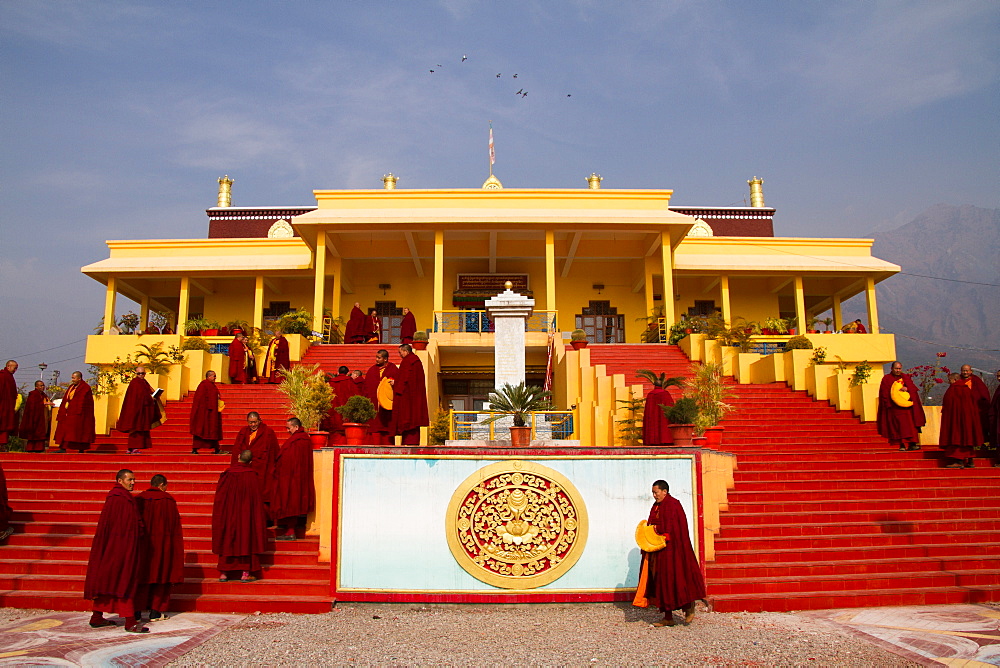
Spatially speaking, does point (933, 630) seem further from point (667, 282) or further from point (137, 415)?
point (667, 282)

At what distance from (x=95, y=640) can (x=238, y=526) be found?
4.96ft

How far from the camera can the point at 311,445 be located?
7617 millimetres

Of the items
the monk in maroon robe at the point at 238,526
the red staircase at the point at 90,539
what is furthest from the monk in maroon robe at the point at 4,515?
the monk in maroon robe at the point at 238,526

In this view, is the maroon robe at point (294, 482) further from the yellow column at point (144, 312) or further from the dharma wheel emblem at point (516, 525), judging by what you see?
the yellow column at point (144, 312)

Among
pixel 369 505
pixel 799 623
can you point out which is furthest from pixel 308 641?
pixel 799 623

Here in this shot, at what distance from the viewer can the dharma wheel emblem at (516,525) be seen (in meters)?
6.76

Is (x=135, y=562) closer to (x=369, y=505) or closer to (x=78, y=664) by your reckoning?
(x=78, y=664)

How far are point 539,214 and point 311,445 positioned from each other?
12632mm

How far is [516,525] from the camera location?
6832 mm

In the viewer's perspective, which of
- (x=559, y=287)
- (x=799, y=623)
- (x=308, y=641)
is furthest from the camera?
(x=559, y=287)

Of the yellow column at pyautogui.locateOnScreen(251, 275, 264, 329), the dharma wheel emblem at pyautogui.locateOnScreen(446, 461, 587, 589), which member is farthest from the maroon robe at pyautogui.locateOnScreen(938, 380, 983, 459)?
the yellow column at pyautogui.locateOnScreen(251, 275, 264, 329)

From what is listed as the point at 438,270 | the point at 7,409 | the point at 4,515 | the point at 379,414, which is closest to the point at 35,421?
the point at 7,409

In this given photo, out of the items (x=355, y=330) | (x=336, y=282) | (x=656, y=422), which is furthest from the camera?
(x=336, y=282)

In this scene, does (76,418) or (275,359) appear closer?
(76,418)
